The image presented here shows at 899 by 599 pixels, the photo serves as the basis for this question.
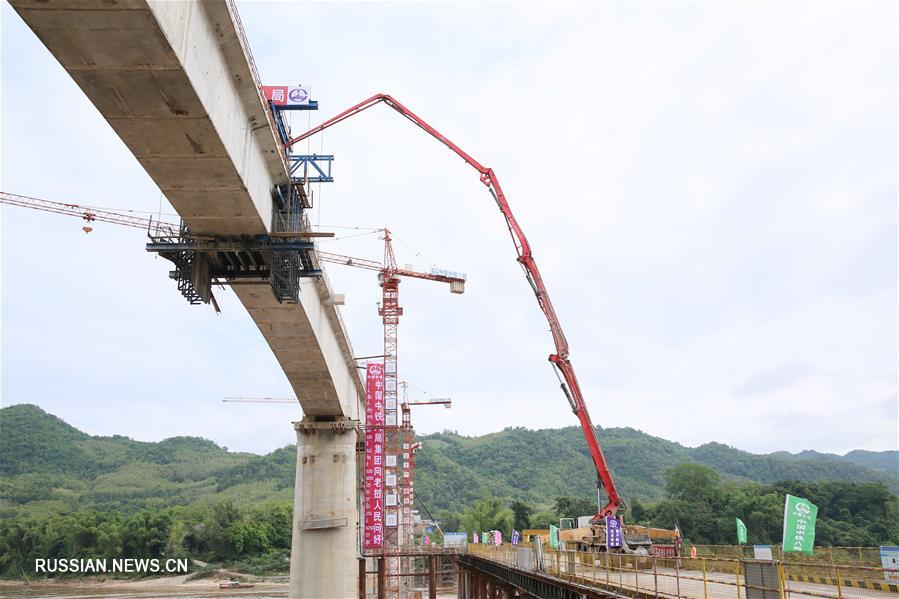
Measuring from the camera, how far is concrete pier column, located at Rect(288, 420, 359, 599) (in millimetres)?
31594

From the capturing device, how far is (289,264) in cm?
1909

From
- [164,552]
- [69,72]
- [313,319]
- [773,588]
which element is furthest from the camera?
[164,552]

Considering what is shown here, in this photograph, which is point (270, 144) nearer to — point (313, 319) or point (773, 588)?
point (313, 319)

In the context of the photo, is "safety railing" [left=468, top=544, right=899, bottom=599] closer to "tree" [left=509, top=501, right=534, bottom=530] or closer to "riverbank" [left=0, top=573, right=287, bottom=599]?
"riverbank" [left=0, top=573, right=287, bottom=599]

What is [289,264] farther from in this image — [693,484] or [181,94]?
[693,484]

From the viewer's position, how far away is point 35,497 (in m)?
138

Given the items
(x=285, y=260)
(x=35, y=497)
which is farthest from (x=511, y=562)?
(x=35, y=497)

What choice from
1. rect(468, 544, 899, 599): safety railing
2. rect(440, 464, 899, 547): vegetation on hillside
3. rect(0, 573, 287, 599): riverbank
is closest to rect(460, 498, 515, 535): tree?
rect(440, 464, 899, 547): vegetation on hillside

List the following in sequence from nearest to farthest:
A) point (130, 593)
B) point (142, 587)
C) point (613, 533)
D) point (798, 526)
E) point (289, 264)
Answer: point (798, 526) < point (289, 264) < point (613, 533) < point (130, 593) < point (142, 587)

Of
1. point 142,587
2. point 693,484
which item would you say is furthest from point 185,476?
point 693,484

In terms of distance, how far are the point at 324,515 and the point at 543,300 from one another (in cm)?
1606

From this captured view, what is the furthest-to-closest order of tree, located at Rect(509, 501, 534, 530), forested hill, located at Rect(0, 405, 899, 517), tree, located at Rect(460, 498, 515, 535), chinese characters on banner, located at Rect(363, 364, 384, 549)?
forested hill, located at Rect(0, 405, 899, 517) → tree, located at Rect(509, 501, 534, 530) → tree, located at Rect(460, 498, 515, 535) → chinese characters on banner, located at Rect(363, 364, 384, 549)

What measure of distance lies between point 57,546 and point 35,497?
43263 mm

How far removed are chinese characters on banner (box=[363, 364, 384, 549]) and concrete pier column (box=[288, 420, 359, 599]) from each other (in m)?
6.21
